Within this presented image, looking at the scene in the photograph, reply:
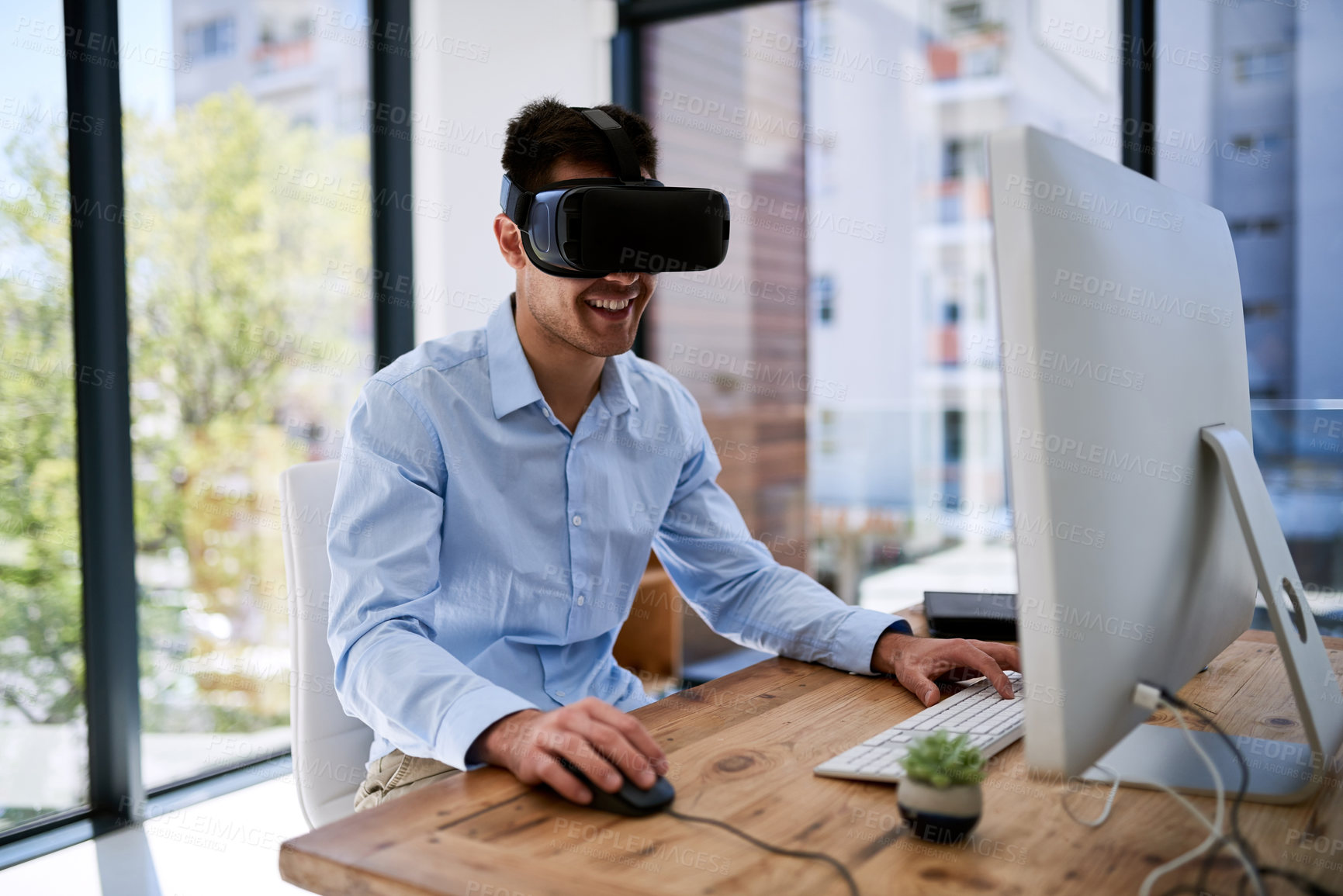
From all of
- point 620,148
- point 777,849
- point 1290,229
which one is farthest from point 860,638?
point 1290,229

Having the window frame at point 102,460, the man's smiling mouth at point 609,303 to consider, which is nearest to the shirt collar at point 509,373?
the man's smiling mouth at point 609,303

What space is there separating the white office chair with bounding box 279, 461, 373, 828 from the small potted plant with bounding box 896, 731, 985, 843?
88 centimetres

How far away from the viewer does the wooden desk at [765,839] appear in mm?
764

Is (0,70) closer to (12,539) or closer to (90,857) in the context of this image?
(12,539)

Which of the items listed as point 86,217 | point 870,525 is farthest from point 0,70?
point 870,525

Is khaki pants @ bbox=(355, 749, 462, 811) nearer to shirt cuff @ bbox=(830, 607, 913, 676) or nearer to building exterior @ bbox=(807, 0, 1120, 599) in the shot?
shirt cuff @ bbox=(830, 607, 913, 676)

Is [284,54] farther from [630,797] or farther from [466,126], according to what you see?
[630,797]

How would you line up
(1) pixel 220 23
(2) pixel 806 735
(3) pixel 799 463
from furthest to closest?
1. (3) pixel 799 463
2. (1) pixel 220 23
3. (2) pixel 806 735

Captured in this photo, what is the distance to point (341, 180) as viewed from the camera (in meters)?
3.13

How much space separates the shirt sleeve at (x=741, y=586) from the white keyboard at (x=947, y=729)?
169 mm

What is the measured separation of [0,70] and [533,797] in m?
2.20

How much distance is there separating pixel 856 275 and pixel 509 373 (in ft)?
7.13

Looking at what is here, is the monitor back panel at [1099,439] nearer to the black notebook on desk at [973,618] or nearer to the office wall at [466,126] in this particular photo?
the black notebook on desk at [973,618]

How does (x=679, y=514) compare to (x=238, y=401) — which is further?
(x=238, y=401)
